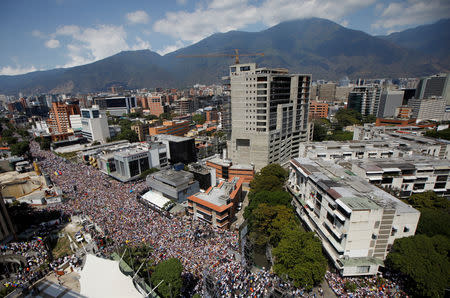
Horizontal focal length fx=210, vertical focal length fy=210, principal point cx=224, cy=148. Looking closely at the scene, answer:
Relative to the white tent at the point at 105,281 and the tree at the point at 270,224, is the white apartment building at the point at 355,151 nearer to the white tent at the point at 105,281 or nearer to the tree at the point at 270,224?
the tree at the point at 270,224

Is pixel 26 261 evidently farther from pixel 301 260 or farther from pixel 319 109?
A: pixel 319 109

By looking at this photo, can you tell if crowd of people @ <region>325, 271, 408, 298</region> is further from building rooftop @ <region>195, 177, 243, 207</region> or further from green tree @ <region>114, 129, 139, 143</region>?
green tree @ <region>114, 129, 139, 143</region>

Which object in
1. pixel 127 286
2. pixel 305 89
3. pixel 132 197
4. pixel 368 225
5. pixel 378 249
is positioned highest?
A: pixel 305 89

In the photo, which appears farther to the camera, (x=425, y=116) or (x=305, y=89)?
(x=425, y=116)

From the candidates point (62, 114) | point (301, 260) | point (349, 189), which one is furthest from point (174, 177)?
point (62, 114)

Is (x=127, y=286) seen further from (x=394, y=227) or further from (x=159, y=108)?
(x=159, y=108)

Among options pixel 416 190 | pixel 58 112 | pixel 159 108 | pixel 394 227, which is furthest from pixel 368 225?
pixel 159 108
